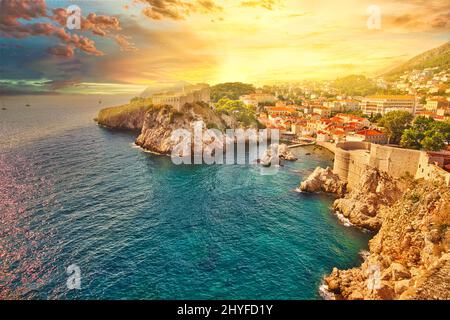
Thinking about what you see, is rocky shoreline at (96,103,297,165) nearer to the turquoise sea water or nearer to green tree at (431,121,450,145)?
the turquoise sea water

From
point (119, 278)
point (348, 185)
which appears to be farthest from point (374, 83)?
point (119, 278)

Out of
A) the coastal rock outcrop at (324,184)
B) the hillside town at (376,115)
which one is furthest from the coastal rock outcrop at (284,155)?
the coastal rock outcrop at (324,184)

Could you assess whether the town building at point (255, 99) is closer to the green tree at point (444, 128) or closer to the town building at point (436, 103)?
the town building at point (436, 103)

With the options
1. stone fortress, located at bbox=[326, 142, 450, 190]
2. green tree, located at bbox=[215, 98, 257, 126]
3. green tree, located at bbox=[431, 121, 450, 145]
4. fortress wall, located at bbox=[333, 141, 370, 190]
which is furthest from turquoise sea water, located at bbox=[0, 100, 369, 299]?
green tree, located at bbox=[215, 98, 257, 126]

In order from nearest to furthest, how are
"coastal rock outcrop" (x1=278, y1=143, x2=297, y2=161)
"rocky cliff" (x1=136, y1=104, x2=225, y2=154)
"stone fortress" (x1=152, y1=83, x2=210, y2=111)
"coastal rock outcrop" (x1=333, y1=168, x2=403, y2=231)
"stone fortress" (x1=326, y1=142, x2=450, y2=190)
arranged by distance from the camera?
1. "stone fortress" (x1=326, y1=142, x2=450, y2=190)
2. "coastal rock outcrop" (x1=333, y1=168, x2=403, y2=231)
3. "coastal rock outcrop" (x1=278, y1=143, x2=297, y2=161)
4. "rocky cliff" (x1=136, y1=104, x2=225, y2=154)
5. "stone fortress" (x1=152, y1=83, x2=210, y2=111)

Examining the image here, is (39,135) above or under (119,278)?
above

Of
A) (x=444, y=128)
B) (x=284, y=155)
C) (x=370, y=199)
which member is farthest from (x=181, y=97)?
(x=444, y=128)

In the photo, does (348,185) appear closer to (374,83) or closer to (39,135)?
(39,135)
